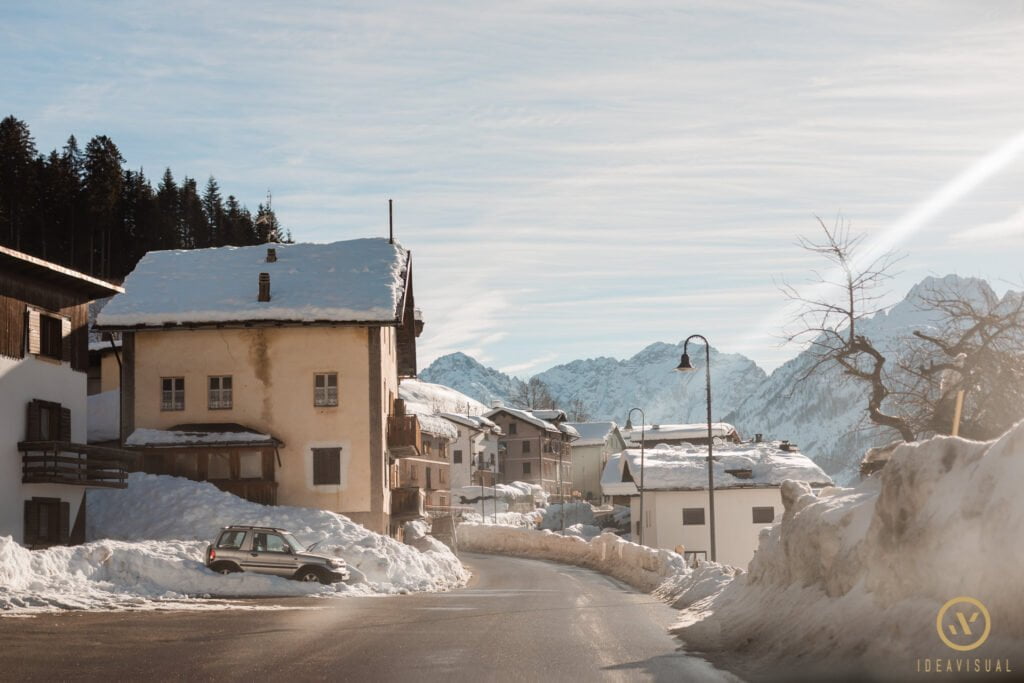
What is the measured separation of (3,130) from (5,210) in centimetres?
1149

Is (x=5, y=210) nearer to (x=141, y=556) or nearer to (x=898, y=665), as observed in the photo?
(x=141, y=556)

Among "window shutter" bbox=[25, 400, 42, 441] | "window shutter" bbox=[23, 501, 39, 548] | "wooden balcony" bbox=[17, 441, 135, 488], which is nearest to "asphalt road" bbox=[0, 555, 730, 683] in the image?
"wooden balcony" bbox=[17, 441, 135, 488]

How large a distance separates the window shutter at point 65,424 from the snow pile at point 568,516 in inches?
3121

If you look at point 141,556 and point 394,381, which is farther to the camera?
point 394,381

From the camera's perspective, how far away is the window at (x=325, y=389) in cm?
4828

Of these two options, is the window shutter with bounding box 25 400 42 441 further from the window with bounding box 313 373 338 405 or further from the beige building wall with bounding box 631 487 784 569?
the beige building wall with bounding box 631 487 784 569

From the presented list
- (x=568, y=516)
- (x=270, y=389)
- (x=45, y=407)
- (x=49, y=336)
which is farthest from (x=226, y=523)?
(x=568, y=516)

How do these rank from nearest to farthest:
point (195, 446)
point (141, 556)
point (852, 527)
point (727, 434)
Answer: point (852, 527)
point (141, 556)
point (195, 446)
point (727, 434)

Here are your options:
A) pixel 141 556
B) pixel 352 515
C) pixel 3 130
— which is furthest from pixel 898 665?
pixel 3 130

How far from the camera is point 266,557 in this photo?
115ft

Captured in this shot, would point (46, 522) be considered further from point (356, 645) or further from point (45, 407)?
point (356, 645)

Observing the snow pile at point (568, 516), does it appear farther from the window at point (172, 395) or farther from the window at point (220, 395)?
the window at point (172, 395)

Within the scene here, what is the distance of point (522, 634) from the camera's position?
19094mm

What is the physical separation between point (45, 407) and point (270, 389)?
449 inches
